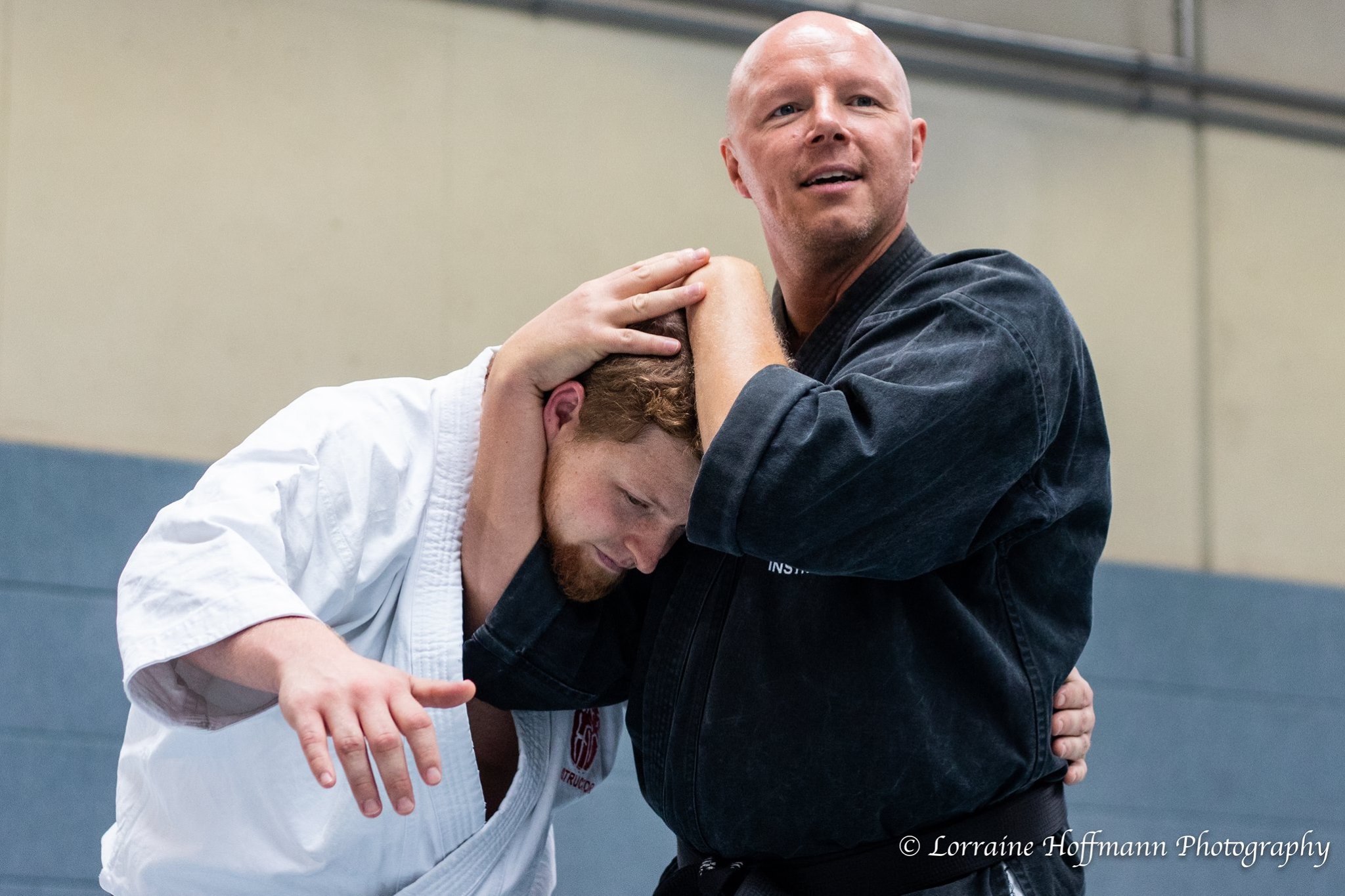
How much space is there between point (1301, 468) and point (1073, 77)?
1748mm

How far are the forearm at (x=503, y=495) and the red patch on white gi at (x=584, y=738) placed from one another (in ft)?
0.82

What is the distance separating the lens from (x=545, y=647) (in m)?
1.59

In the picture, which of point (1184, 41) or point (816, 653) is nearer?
point (816, 653)

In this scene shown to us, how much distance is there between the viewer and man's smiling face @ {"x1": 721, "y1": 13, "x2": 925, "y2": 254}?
1705 mm

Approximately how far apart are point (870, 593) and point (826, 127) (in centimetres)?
65

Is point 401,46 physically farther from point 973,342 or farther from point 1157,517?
point 973,342

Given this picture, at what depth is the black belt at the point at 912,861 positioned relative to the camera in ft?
4.58

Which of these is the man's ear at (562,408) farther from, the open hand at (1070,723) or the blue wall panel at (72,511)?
the blue wall panel at (72,511)

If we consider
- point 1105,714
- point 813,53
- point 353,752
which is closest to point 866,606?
point 353,752

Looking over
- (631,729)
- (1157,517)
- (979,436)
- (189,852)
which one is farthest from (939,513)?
(1157,517)

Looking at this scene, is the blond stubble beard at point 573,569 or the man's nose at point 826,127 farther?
the man's nose at point 826,127

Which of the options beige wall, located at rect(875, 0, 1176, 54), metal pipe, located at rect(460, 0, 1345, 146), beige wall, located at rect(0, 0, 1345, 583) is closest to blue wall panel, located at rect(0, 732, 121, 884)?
beige wall, located at rect(0, 0, 1345, 583)

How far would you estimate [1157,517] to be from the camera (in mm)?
4824

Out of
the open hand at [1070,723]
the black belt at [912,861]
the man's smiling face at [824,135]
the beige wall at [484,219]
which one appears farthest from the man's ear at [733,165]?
the beige wall at [484,219]
